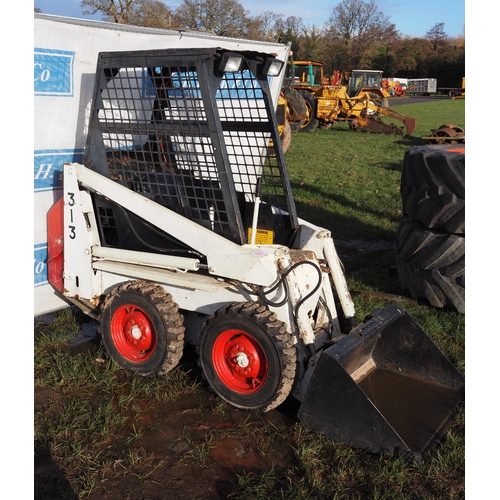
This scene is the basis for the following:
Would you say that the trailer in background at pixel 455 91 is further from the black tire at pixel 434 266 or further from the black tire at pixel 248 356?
the black tire at pixel 248 356

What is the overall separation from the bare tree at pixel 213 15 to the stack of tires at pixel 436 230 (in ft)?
77.0

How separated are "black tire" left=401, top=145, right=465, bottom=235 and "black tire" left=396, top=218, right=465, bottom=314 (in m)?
0.09

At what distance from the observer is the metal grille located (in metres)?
3.68

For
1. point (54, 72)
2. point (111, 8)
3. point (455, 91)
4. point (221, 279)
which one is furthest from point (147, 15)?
point (455, 91)

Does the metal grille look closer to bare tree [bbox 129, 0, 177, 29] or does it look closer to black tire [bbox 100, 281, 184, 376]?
black tire [bbox 100, 281, 184, 376]

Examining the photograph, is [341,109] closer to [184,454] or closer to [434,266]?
[434,266]

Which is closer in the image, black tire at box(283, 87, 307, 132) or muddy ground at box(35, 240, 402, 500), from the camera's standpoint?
muddy ground at box(35, 240, 402, 500)

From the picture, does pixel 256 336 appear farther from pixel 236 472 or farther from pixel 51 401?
pixel 51 401

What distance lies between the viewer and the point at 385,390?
374cm

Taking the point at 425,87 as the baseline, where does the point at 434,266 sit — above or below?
below

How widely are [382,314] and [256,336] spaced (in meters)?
0.89

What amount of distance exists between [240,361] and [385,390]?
0.92m

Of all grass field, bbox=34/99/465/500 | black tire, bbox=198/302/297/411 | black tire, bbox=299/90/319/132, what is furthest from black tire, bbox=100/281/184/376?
black tire, bbox=299/90/319/132

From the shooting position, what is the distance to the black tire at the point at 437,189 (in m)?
4.92
